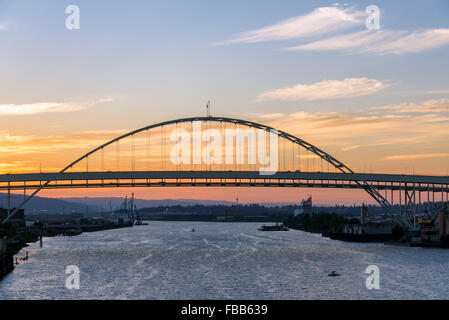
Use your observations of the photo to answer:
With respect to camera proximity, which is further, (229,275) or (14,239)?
Result: (14,239)

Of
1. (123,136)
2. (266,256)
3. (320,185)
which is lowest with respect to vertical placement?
(266,256)

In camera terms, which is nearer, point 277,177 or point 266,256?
point 266,256

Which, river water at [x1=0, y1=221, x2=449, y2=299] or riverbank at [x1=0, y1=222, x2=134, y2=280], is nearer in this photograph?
river water at [x1=0, y1=221, x2=449, y2=299]

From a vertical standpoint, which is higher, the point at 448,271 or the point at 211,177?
the point at 211,177

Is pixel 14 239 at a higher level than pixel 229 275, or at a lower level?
higher

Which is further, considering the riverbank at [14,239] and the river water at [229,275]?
the riverbank at [14,239]
